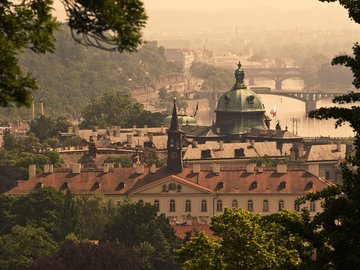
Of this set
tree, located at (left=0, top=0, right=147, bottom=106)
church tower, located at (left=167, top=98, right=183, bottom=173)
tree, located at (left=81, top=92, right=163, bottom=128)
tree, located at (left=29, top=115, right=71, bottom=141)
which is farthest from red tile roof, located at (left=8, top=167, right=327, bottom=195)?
tree, located at (left=0, top=0, right=147, bottom=106)

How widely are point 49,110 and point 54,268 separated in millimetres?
126418

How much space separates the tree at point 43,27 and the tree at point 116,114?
115078 mm

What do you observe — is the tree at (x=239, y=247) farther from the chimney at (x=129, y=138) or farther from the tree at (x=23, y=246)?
the chimney at (x=129, y=138)

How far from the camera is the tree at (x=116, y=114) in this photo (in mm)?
133750

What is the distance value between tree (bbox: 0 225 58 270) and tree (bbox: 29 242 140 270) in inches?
81.4

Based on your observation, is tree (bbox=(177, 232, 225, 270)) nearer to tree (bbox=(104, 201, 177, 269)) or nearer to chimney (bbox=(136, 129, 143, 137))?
tree (bbox=(104, 201, 177, 269))

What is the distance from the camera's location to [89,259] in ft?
188

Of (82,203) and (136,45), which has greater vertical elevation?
(136,45)

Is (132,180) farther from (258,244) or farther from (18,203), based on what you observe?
Answer: (258,244)

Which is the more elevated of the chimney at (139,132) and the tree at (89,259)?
the chimney at (139,132)

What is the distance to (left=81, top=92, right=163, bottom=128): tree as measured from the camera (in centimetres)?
13375

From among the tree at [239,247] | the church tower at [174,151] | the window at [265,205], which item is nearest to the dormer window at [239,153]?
the church tower at [174,151]

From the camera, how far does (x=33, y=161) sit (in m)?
93.4

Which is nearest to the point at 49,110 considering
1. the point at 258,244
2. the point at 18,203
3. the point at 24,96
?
the point at 18,203
